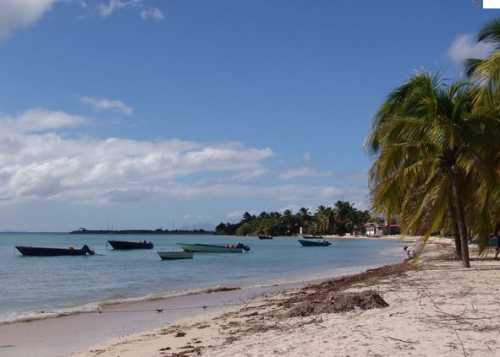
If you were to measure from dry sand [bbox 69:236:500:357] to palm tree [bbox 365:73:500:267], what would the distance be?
2.99m

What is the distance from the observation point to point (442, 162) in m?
15.7

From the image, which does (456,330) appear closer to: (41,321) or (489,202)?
(489,202)

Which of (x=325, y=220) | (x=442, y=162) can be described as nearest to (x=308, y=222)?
(x=325, y=220)

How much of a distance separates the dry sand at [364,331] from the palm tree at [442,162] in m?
2.99

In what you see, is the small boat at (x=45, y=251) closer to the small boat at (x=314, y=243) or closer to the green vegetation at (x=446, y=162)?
the small boat at (x=314, y=243)

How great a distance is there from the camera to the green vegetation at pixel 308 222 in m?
144

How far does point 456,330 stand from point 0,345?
9.38m

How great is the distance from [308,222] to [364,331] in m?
157

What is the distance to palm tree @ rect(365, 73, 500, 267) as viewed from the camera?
1500 cm

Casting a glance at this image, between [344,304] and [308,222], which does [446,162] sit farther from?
[308,222]

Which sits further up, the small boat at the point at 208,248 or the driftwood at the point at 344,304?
the driftwood at the point at 344,304

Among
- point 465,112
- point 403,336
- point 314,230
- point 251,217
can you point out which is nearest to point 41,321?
point 403,336

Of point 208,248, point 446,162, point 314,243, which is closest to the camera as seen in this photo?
point 446,162

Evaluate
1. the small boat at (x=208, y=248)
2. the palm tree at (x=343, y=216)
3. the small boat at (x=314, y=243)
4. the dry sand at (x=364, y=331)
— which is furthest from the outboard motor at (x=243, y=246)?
the palm tree at (x=343, y=216)
